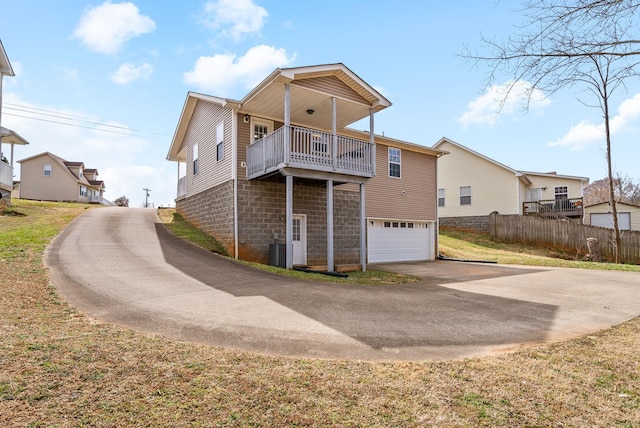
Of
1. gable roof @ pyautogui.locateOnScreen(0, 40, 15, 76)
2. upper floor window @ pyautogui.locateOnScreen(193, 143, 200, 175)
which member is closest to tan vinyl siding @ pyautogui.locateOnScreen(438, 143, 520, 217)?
upper floor window @ pyautogui.locateOnScreen(193, 143, 200, 175)

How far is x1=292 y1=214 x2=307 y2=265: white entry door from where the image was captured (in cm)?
1399

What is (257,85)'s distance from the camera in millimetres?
11742

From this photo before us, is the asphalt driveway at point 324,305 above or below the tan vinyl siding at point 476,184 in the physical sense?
below

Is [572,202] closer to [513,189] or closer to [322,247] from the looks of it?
[513,189]

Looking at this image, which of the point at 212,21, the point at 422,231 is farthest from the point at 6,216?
the point at 422,231

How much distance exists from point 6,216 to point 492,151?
1142 inches

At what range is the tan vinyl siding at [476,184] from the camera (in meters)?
25.9

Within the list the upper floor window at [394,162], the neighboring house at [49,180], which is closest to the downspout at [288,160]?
the upper floor window at [394,162]

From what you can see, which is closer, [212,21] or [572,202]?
[212,21]

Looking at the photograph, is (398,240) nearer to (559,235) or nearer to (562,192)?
(559,235)

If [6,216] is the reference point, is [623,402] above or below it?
below

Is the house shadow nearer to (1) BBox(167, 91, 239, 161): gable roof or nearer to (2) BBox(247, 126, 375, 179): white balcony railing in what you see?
(2) BBox(247, 126, 375, 179): white balcony railing

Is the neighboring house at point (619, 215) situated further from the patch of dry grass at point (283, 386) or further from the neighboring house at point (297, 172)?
the patch of dry grass at point (283, 386)

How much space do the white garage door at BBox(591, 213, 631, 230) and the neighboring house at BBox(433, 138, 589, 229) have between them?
692 centimetres
